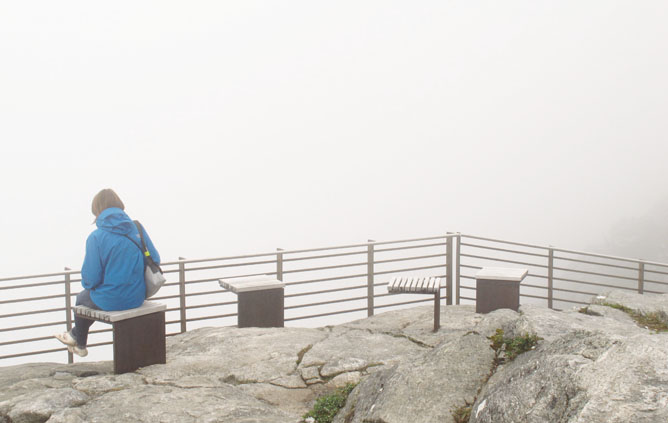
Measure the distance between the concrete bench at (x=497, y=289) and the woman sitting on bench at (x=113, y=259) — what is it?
15.6 feet

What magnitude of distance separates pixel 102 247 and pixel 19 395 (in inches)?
58.3

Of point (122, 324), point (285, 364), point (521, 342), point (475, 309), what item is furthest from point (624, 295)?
point (122, 324)

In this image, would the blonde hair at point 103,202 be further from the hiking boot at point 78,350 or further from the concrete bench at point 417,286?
the concrete bench at point 417,286

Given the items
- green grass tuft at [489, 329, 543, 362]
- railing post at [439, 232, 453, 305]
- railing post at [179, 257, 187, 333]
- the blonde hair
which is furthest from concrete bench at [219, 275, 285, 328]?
green grass tuft at [489, 329, 543, 362]

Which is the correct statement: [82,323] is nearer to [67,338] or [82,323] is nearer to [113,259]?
[67,338]

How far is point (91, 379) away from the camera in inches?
232

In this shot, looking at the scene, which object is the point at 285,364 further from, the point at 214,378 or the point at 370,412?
the point at 370,412

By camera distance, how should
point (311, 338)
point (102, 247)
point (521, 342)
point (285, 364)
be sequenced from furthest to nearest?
point (311, 338) < point (285, 364) < point (102, 247) < point (521, 342)

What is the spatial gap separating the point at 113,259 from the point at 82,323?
1010 mm

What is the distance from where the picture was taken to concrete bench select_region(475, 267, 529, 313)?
890cm

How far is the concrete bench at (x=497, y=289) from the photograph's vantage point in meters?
8.90

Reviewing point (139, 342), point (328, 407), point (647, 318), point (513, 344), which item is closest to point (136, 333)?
point (139, 342)

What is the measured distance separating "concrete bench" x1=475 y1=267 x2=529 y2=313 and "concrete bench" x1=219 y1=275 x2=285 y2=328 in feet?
9.20

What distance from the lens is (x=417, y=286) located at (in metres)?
7.74
